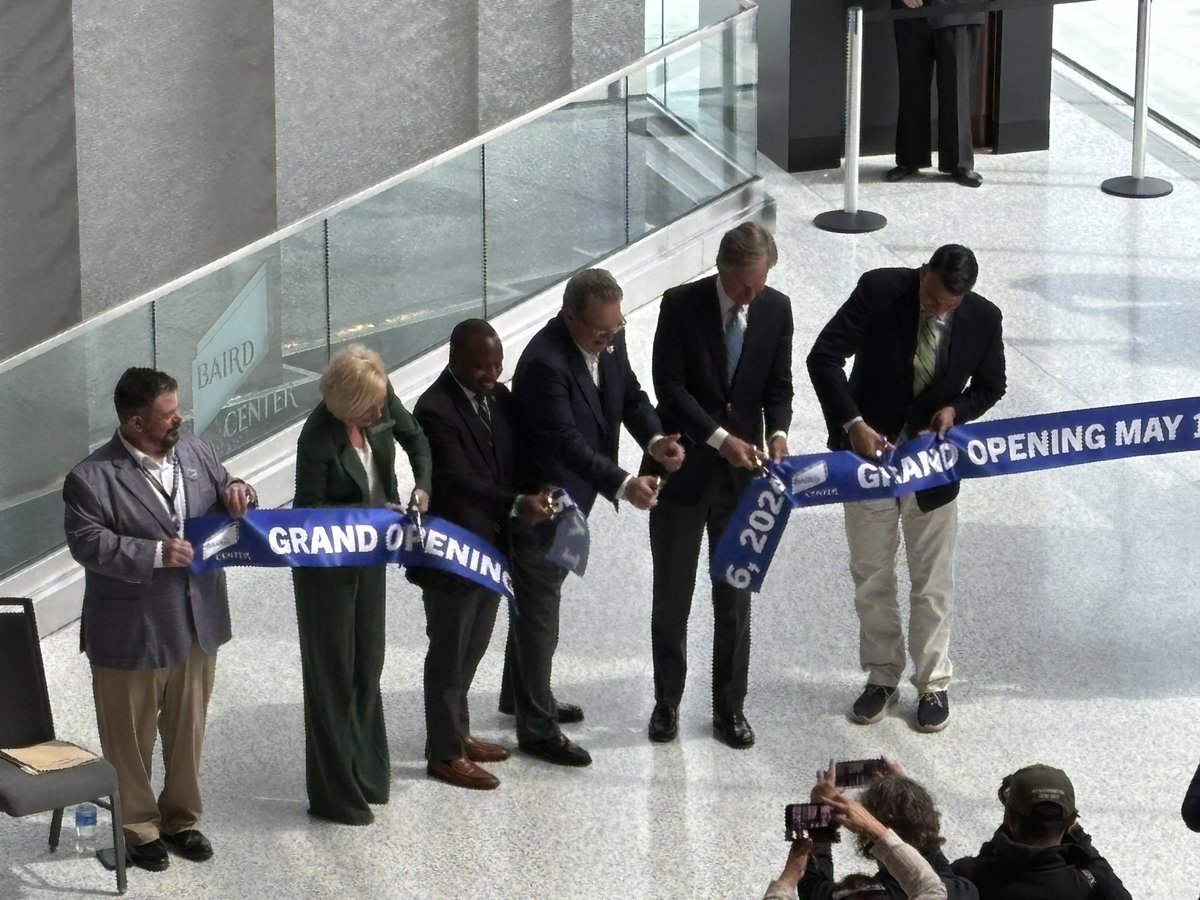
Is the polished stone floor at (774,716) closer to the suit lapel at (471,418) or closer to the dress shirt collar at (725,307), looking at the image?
the suit lapel at (471,418)

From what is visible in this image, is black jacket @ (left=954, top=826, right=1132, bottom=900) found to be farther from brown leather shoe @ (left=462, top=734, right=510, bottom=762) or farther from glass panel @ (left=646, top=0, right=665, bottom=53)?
glass panel @ (left=646, top=0, right=665, bottom=53)

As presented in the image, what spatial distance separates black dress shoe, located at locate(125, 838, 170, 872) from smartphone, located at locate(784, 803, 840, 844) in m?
2.62

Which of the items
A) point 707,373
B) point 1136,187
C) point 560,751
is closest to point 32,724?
point 560,751

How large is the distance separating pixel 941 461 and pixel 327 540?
224 cm

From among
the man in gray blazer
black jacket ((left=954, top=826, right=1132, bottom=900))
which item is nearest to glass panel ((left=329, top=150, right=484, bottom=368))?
the man in gray blazer

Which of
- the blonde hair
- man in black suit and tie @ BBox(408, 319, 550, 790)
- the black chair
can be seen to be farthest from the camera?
man in black suit and tie @ BBox(408, 319, 550, 790)

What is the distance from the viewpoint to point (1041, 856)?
4.59 metres

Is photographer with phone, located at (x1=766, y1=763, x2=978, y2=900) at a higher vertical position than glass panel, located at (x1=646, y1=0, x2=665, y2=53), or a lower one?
lower

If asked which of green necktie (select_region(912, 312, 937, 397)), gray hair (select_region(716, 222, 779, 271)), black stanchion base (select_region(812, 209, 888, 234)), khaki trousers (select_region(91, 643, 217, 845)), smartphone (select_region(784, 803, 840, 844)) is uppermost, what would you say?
gray hair (select_region(716, 222, 779, 271))

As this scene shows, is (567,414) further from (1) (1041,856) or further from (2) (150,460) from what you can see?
(1) (1041,856)

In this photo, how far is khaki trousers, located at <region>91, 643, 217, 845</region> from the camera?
623 centimetres

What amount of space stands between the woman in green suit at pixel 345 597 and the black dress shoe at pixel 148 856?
0.55 m

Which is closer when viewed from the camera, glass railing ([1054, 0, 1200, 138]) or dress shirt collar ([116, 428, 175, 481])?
dress shirt collar ([116, 428, 175, 481])

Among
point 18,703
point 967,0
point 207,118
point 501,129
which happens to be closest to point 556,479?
point 18,703
